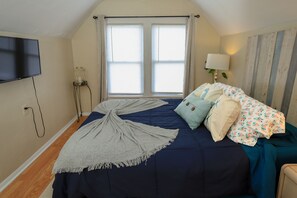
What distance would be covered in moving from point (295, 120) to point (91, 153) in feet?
6.13

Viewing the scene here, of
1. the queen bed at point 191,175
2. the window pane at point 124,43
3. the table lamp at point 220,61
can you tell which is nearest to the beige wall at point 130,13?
the window pane at point 124,43

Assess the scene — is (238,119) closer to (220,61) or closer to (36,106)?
(220,61)

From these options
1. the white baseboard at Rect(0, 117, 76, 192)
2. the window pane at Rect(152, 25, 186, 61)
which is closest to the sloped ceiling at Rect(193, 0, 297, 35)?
the window pane at Rect(152, 25, 186, 61)

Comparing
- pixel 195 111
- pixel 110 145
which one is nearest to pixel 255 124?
pixel 195 111

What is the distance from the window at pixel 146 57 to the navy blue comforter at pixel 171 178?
101 inches

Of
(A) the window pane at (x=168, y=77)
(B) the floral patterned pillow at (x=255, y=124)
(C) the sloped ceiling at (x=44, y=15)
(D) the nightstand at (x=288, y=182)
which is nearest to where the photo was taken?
(D) the nightstand at (x=288, y=182)

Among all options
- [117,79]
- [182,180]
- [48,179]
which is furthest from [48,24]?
[182,180]

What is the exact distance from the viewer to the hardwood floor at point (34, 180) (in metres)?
1.92

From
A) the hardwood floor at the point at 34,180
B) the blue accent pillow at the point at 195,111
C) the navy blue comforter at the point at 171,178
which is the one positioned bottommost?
the hardwood floor at the point at 34,180

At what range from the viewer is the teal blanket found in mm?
1365

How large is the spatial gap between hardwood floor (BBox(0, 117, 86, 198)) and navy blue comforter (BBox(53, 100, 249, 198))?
2.42 ft

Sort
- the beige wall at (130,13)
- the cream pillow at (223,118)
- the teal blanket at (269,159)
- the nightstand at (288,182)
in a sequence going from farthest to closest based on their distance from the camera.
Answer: the beige wall at (130,13), the cream pillow at (223,118), the teal blanket at (269,159), the nightstand at (288,182)

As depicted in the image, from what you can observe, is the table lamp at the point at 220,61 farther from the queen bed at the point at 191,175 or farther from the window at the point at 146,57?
the queen bed at the point at 191,175

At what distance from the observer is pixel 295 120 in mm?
1776
